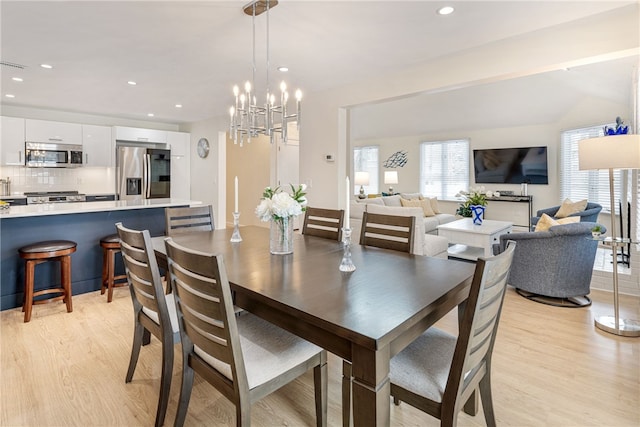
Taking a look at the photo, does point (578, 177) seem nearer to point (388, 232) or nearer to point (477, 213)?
point (477, 213)

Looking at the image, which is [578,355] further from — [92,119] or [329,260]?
[92,119]

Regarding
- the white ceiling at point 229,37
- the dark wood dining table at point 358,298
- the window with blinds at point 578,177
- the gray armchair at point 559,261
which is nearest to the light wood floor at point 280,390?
the gray armchair at point 559,261

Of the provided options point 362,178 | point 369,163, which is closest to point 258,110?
point 362,178

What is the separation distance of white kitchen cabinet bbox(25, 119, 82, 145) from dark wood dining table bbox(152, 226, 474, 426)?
493 cm

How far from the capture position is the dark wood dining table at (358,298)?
1.05 metres

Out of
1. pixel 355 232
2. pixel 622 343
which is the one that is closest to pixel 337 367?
pixel 622 343

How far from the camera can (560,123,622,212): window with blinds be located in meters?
5.84

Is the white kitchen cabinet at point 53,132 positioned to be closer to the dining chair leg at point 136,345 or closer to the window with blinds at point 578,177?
the dining chair leg at point 136,345

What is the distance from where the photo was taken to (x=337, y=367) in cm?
217

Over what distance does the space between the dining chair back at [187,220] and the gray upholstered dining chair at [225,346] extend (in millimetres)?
1487

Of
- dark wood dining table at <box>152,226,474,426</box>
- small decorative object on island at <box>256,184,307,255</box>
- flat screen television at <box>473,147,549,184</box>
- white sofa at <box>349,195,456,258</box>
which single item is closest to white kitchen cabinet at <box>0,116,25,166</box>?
dark wood dining table at <box>152,226,474,426</box>

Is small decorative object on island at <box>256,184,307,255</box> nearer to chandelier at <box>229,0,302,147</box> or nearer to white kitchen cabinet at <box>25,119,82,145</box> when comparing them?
chandelier at <box>229,0,302,147</box>

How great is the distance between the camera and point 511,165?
7047 mm

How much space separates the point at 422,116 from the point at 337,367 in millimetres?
6581
